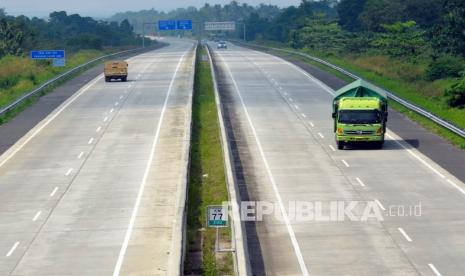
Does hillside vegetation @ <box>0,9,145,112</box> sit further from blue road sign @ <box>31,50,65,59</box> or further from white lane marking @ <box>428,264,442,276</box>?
white lane marking @ <box>428,264,442,276</box>

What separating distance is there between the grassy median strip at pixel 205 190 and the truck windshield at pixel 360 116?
5.22 metres

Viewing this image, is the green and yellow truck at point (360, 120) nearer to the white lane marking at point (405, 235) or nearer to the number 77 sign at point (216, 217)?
the white lane marking at point (405, 235)

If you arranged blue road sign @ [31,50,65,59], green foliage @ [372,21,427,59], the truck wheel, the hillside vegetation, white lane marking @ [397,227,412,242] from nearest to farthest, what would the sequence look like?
white lane marking @ [397,227,412,242] < the truck wheel < the hillside vegetation < blue road sign @ [31,50,65,59] < green foliage @ [372,21,427,59]

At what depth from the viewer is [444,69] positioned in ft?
262

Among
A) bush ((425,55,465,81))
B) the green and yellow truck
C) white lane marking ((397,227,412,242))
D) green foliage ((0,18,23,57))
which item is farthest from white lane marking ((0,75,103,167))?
green foliage ((0,18,23,57))

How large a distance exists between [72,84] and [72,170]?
42.4 meters

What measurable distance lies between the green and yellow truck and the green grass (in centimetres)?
333

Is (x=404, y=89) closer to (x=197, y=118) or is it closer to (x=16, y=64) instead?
(x=197, y=118)

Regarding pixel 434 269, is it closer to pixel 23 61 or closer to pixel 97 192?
pixel 97 192

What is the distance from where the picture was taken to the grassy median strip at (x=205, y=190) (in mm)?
23844

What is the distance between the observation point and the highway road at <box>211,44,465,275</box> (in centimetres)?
2430

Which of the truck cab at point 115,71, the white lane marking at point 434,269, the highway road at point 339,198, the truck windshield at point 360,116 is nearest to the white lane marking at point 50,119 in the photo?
the truck cab at point 115,71

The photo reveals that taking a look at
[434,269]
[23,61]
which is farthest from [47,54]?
[434,269]

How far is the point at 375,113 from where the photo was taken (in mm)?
43125
